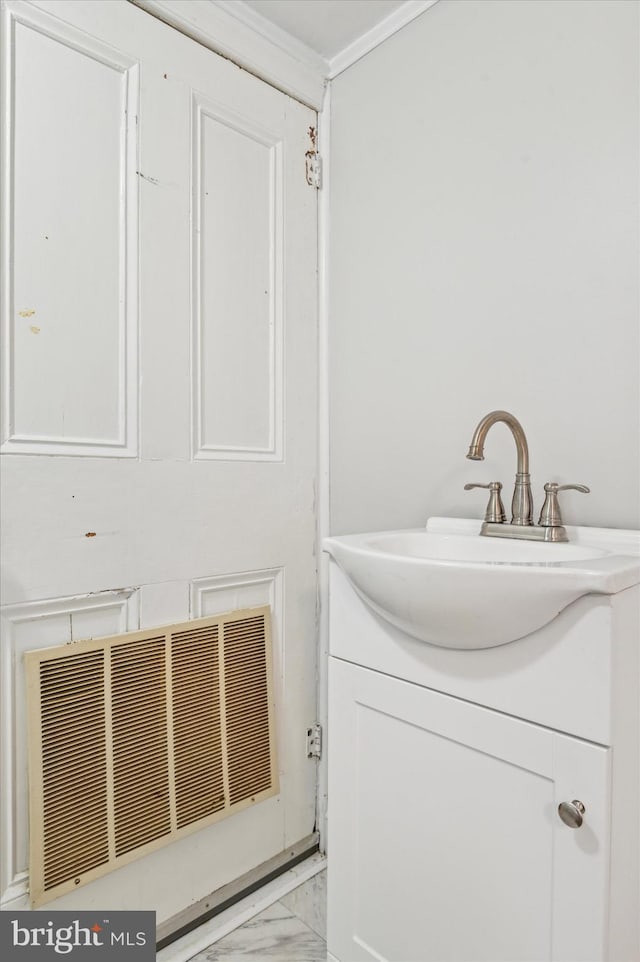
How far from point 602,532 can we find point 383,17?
51.1 inches

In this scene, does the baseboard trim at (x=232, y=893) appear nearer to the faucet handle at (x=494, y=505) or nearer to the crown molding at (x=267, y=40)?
the faucet handle at (x=494, y=505)

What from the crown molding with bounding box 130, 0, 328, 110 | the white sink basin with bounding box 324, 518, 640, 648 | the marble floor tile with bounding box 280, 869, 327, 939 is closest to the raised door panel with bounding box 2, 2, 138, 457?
the crown molding with bounding box 130, 0, 328, 110

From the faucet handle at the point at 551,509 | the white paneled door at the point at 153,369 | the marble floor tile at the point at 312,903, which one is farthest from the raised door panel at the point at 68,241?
the marble floor tile at the point at 312,903

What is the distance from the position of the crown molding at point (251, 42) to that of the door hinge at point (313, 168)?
0.13 m

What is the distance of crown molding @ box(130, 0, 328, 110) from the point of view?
1.28 metres

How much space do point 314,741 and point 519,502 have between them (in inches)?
34.2

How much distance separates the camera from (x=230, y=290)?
139cm

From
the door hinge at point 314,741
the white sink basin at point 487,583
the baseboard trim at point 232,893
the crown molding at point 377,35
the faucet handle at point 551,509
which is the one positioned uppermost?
the crown molding at point 377,35

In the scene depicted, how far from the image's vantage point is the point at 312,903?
1.37 meters

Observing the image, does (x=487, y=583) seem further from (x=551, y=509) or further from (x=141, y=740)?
(x=141, y=740)

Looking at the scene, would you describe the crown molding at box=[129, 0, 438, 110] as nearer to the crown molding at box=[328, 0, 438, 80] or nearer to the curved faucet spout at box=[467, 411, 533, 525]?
the crown molding at box=[328, 0, 438, 80]

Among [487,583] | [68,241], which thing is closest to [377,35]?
[68,241]

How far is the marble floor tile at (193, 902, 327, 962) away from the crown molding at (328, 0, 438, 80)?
80.4 inches

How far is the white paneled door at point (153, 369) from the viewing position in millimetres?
1071
